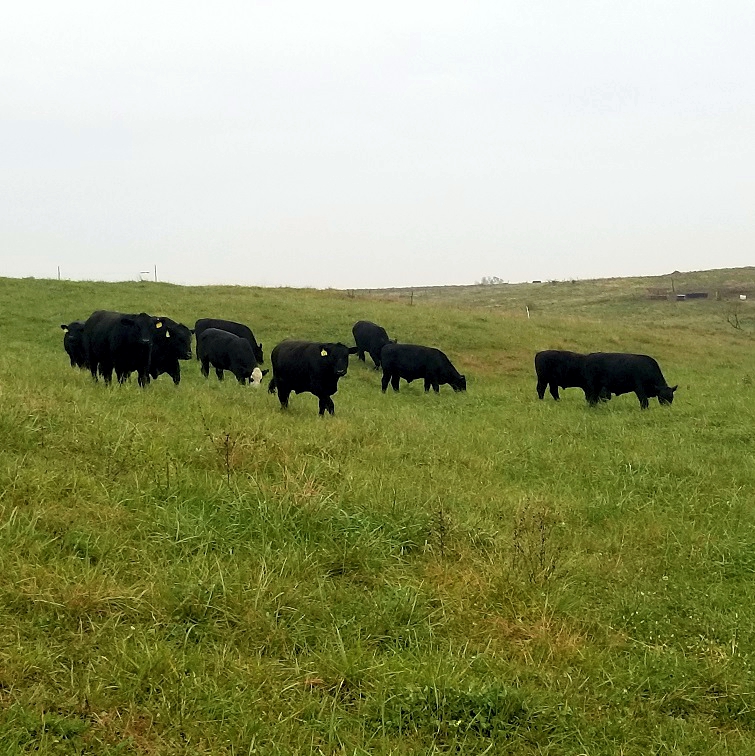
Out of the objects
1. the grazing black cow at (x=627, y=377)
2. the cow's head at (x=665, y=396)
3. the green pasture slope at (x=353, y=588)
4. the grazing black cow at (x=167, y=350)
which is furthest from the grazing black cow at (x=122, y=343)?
the cow's head at (x=665, y=396)

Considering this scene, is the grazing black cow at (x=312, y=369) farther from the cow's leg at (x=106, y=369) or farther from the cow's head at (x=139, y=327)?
the cow's leg at (x=106, y=369)

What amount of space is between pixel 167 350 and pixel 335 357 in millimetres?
4317

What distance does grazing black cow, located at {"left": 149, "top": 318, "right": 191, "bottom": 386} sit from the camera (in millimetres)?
15047

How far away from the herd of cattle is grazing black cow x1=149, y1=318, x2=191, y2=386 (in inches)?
0.8

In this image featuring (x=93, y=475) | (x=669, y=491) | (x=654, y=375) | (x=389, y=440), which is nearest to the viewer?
(x=93, y=475)

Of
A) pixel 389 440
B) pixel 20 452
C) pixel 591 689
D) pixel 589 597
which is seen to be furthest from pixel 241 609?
pixel 389 440

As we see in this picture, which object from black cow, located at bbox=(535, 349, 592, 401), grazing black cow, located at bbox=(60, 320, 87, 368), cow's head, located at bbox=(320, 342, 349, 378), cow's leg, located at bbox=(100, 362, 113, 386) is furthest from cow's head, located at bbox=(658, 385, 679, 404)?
grazing black cow, located at bbox=(60, 320, 87, 368)

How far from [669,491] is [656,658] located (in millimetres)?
4204

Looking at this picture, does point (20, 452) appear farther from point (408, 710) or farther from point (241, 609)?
point (408, 710)

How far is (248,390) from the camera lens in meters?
15.6

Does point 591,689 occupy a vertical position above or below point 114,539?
below

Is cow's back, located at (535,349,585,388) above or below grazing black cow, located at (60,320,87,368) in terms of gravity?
below

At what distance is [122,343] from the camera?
13.1 meters

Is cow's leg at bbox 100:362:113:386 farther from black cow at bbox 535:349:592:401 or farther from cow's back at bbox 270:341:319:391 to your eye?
black cow at bbox 535:349:592:401
